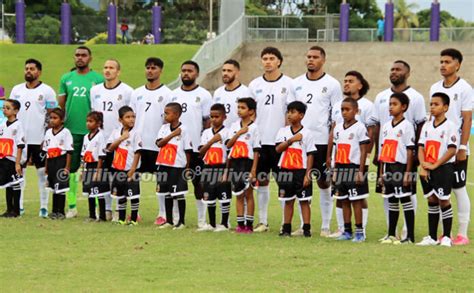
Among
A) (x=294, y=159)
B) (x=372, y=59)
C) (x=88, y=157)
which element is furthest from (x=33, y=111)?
(x=372, y=59)

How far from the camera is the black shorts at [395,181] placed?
1165 centimetres

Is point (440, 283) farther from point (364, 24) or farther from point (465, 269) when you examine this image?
point (364, 24)

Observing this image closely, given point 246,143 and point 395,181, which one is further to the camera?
point 246,143

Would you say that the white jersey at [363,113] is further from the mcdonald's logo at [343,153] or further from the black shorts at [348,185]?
the black shorts at [348,185]

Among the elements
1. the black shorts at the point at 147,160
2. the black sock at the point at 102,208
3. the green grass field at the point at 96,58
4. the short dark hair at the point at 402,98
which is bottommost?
the black sock at the point at 102,208

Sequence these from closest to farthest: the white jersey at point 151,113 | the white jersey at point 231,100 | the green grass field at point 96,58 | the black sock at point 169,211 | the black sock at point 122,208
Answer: the white jersey at point 231,100 → the black sock at point 169,211 → the white jersey at point 151,113 → the black sock at point 122,208 → the green grass field at point 96,58

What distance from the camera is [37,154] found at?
1448 cm

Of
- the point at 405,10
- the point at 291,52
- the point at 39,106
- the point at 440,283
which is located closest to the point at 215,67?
the point at 291,52

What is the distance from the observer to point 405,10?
93250 mm

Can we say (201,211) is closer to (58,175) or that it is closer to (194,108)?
(194,108)

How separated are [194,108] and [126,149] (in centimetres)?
112

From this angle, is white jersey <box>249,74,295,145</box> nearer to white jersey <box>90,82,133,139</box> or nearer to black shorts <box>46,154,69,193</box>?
white jersey <box>90,82,133,139</box>

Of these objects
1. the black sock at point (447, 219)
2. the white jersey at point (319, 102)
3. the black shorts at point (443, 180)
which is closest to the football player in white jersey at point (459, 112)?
the black shorts at point (443, 180)

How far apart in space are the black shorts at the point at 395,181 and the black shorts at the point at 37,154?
5304 mm
